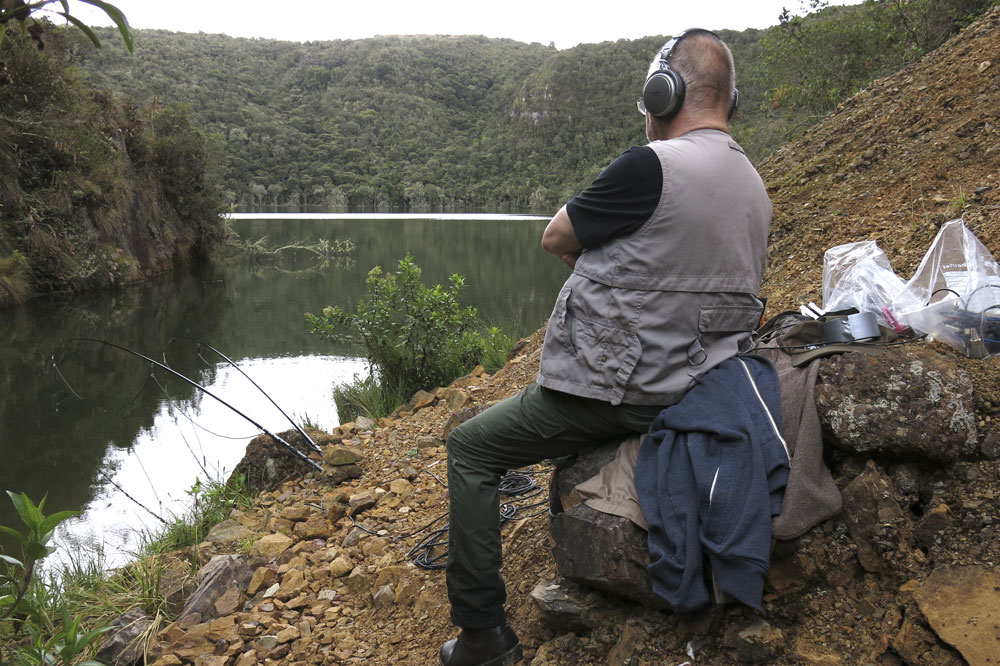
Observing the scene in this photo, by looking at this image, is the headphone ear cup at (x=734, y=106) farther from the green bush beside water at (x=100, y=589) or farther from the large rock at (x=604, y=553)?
the green bush beside water at (x=100, y=589)

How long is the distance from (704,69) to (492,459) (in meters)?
1.27

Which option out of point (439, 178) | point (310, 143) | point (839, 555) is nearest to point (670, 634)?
point (839, 555)

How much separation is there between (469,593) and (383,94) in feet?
348

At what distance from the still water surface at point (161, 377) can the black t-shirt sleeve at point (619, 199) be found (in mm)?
3084

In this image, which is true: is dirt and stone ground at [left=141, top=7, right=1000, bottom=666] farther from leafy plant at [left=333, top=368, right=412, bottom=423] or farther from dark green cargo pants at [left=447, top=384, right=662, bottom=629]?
leafy plant at [left=333, top=368, right=412, bottom=423]

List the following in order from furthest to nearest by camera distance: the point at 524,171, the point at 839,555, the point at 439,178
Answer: the point at 439,178 < the point at 524,171 < the point at 839,555

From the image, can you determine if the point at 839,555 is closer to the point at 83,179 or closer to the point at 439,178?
the point at 83,179

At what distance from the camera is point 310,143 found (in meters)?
81.9

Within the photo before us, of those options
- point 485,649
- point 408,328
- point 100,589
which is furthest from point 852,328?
point 408,328

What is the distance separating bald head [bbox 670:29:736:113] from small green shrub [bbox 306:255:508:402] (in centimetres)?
485

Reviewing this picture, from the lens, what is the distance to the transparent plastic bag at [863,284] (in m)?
2.37

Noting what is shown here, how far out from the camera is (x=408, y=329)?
22.6 ft

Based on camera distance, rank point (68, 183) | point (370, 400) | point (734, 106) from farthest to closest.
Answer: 1. point (68, 183)
2. point (370, 400)
3. point (734, 106)

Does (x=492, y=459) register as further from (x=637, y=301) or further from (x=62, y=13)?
(x=62, y=13)
